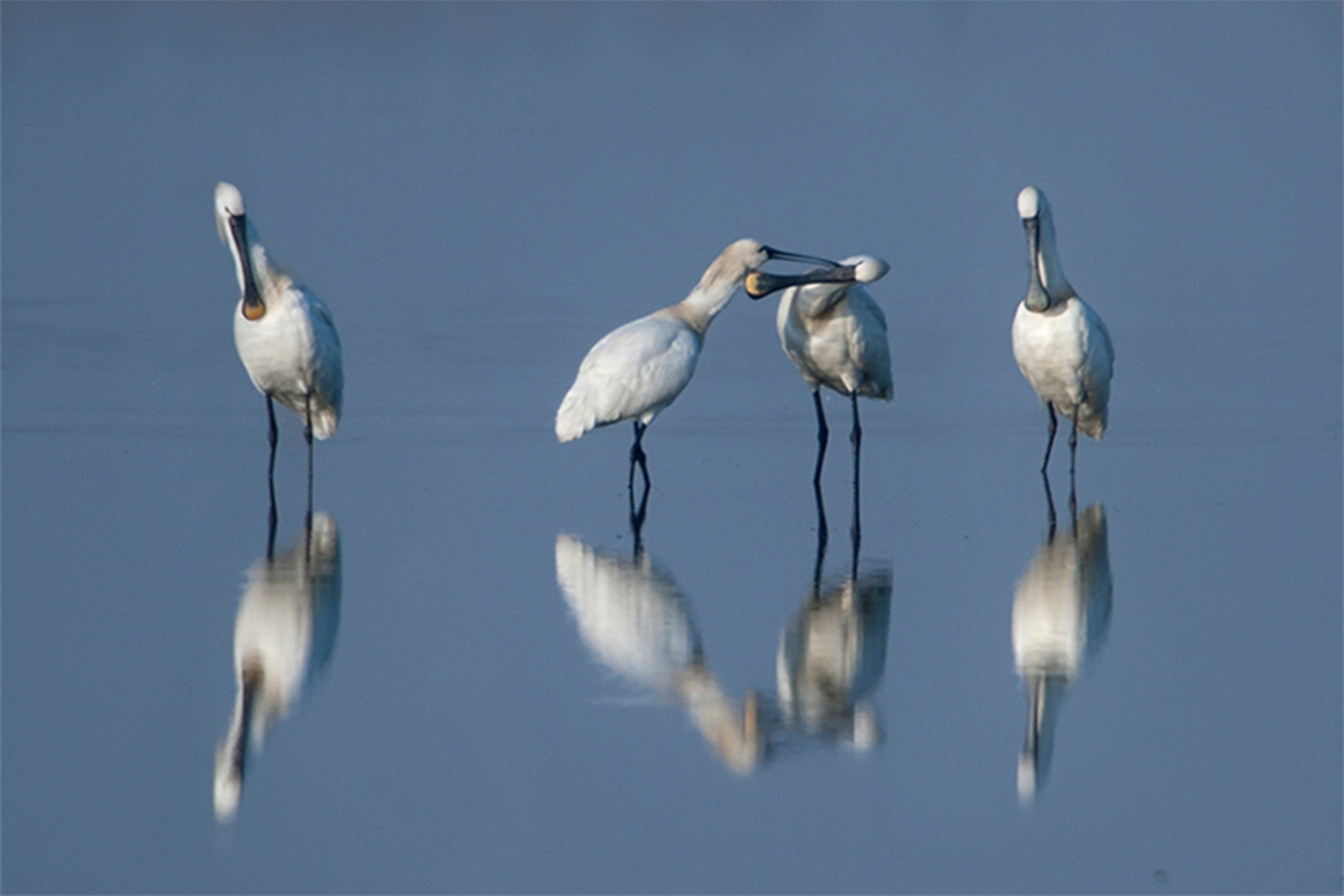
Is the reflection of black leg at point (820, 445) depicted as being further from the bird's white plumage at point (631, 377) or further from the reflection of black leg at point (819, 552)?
the bird's white plumage at point (631, 377)

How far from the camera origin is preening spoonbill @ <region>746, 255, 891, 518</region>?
12.5m

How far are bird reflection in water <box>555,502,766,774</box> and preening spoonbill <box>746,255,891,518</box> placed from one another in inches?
106

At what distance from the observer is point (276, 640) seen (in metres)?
Result: 8.35

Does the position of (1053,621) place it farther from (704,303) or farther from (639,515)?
(704,303)

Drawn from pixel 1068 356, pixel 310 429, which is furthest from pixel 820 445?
pixel 310 429

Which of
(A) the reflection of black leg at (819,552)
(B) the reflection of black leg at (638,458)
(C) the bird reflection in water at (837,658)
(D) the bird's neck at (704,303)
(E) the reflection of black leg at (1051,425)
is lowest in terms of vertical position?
(C) the bird reflection in water at (837,658)

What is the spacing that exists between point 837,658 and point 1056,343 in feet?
15.3

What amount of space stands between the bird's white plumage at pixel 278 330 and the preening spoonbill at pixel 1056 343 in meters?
3.71

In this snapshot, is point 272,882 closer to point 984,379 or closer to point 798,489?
point 798,489

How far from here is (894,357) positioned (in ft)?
57.9

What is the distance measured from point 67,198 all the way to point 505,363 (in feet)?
42.1

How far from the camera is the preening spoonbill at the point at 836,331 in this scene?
12531 mm

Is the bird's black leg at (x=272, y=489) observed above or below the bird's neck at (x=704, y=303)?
below

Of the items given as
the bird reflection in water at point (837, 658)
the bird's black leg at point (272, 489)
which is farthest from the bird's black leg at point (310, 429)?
the bird reflection in water at point (837, 658)
